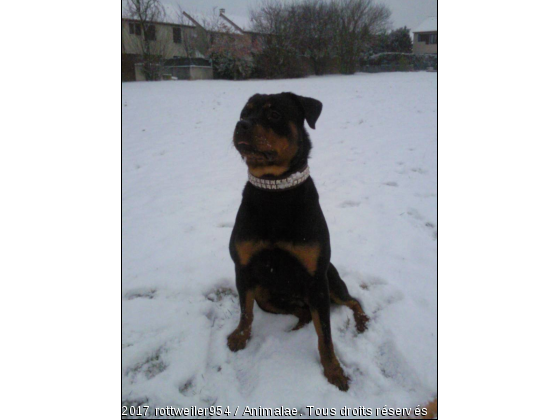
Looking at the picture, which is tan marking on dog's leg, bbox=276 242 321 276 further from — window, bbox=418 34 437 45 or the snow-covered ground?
window, bbox=418 34 437 45

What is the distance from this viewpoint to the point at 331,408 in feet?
5.26

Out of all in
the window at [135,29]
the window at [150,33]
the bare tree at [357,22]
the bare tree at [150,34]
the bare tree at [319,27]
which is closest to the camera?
the bare tree at [357,22]

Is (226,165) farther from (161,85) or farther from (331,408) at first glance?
(331,408)

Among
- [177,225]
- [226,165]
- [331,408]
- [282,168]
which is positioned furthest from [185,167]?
[331,408]

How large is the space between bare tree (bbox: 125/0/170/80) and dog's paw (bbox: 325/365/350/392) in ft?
10.1

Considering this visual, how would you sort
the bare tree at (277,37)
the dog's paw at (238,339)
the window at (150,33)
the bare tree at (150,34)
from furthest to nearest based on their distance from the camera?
the window at (150,33), the bare tree at (150,34), the bare tree at (277,37), the dog's paw at (238,339)

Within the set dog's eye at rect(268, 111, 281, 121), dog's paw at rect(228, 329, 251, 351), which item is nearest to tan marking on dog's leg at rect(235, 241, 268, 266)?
dog's paw at rect(228, 329, 251, 351)

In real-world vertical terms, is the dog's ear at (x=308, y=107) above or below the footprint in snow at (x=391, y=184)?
above

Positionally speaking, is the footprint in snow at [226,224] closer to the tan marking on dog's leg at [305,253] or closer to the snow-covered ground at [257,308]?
the snow-covered ground at [257,308]

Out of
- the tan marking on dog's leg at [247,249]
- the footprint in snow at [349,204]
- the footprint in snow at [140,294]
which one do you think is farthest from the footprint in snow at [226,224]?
the tan marking on dog's leg at [247,249]

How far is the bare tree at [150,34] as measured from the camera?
2.99 metres

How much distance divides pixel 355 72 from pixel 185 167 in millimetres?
3108

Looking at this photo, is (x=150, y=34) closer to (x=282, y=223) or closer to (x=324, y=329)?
(x=282, y=223)

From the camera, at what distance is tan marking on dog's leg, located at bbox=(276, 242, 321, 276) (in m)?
1.62
